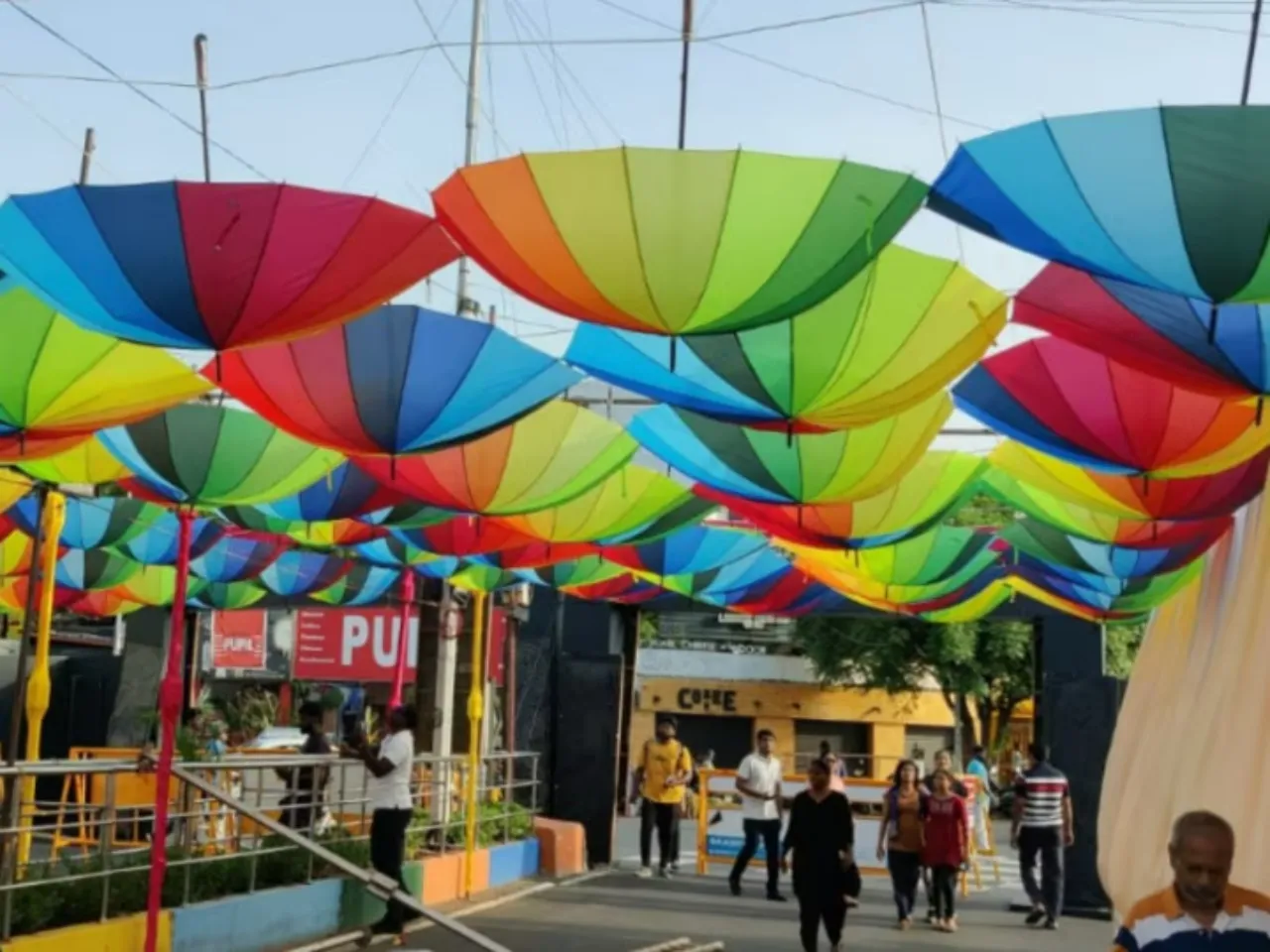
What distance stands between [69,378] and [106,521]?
7.35m

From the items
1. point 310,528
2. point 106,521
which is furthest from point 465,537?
point 106,521

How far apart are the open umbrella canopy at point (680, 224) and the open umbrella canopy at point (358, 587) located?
1419 centimetres

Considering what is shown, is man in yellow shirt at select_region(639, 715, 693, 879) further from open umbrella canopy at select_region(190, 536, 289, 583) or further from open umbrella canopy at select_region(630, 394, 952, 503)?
open umbrella canopy at select_region(630, 394, 952, 503)

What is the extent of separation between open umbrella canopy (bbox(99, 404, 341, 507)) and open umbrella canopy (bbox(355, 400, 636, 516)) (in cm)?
58

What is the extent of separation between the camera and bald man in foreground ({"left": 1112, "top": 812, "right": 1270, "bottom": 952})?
4.54 metres

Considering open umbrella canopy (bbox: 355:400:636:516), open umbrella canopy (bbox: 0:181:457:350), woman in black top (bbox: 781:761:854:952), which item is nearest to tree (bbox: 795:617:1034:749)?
woman in black top (bbox: 781:761:854:952)

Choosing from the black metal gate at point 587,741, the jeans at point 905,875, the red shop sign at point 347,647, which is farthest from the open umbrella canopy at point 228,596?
the jeans at point 905,875

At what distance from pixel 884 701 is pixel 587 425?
35823 millimetres

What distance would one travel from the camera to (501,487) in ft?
37.8

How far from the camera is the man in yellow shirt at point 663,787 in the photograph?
18469 millimetres

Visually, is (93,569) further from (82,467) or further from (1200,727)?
(1200,727)

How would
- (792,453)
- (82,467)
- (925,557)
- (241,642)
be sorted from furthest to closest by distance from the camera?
(241,642)
(925,557)
(82,467)
(792,453)

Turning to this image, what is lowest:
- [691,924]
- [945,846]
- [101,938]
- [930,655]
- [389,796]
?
[691,924]

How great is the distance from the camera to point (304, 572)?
20641 mm
